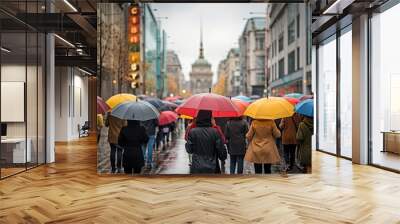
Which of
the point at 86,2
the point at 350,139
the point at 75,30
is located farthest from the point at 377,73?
the point at 75,30

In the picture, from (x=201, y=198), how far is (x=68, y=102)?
12.3 metres

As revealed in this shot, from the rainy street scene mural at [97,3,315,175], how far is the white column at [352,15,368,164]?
2250mm

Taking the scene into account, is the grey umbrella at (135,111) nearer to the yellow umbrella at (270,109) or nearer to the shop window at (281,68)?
the yellow umbrella at (270,109)

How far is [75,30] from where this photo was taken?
36.0 feet

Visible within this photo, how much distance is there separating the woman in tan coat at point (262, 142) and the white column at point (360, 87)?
3176mm

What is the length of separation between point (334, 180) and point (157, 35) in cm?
427

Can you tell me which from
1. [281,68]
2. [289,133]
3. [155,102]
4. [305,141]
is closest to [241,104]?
[289,133]

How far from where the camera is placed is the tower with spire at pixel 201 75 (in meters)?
7.27

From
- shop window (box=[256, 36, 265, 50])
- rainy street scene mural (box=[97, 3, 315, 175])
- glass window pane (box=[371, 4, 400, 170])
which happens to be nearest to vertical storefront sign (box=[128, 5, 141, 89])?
rainy street scene mural (box=[97, 3, 315, 175])

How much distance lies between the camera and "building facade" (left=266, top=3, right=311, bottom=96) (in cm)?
786

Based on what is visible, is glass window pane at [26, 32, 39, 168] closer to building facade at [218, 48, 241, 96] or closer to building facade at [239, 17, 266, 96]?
building facade at [218, 48, 241, 96]

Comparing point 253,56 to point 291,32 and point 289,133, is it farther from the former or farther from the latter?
point 289,133

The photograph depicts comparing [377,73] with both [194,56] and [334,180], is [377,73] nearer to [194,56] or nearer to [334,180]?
[334,180]

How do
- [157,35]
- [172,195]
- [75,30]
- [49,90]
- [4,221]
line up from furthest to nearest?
[75,30] → [49,90] → [157,35] → [172,195] → [4,221]
